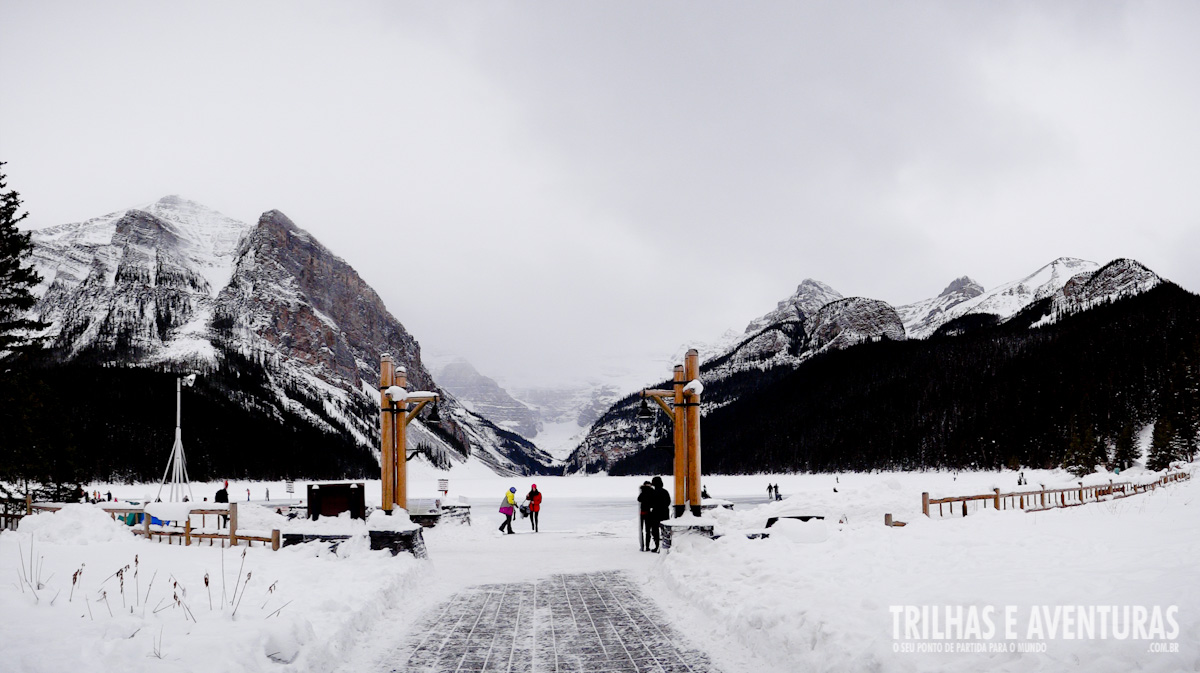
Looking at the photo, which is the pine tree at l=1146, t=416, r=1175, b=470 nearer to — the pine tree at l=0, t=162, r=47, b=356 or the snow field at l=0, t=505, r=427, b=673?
the snow field at l=0, t=505, r=427, b=673

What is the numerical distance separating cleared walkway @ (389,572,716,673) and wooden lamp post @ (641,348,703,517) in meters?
5.29

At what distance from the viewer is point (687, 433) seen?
1794 cm

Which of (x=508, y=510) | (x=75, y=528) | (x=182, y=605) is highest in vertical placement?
(x=182, y=605)

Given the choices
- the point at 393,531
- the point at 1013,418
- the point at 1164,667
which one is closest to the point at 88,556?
the point at 393,531

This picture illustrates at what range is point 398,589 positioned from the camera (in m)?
11.6

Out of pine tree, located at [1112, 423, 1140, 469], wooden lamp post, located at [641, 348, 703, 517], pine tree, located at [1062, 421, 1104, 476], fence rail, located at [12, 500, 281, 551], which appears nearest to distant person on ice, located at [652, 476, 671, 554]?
wooden lamp post, located at [641, 348, 703, 517]

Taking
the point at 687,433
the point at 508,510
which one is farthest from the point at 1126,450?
the point at 687,433

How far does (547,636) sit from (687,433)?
373 inches

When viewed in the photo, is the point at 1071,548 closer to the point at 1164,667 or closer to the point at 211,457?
the point at 1164,667

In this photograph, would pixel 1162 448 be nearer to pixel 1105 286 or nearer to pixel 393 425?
pixel 393 425

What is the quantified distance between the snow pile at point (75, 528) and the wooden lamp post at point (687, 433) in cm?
1130

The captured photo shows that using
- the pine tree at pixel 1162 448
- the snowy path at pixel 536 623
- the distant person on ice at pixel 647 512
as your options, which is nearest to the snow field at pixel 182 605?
the snowy path at pixel 536 623

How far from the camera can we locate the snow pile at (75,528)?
1348 centimetres

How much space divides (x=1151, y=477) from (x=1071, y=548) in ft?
102
